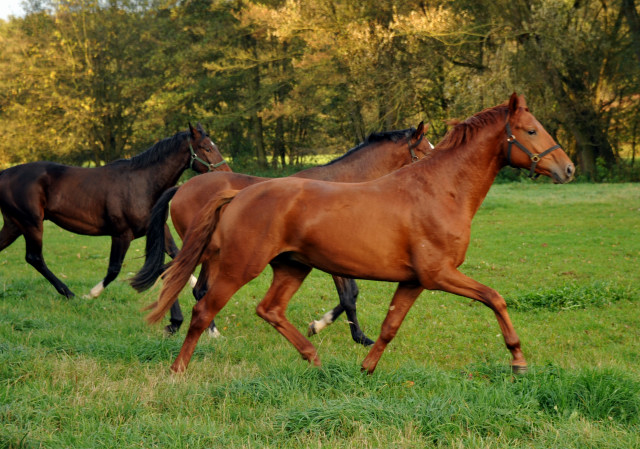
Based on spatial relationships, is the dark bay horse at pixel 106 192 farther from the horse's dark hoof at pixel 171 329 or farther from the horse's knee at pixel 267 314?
the horse's knee at pixel 267 314

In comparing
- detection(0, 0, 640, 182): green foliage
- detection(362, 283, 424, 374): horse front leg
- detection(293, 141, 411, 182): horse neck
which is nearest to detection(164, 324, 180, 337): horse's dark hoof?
detection(293, 141, 411, 182): horse neck

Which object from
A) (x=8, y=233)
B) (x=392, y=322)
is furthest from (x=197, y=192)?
(x=8, y=233)

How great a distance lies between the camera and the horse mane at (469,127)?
196 inches

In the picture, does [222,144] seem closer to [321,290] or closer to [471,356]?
[321,290]

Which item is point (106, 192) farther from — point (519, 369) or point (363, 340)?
point (519, 369)

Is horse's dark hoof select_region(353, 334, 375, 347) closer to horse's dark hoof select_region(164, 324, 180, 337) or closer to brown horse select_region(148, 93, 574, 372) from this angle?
brown horse select_region(148, 93, 574, 372)

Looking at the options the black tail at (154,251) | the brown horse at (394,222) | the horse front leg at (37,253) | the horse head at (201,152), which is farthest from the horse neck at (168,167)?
the brown horse at (394,222)

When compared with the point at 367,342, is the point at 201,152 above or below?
above

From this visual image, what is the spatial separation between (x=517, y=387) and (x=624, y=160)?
26548mm

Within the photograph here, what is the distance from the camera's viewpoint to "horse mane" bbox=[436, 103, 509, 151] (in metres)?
4.97

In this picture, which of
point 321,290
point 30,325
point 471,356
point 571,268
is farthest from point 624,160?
point 30,325

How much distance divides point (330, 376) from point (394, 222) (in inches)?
52.4

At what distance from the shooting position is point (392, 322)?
15.9ft

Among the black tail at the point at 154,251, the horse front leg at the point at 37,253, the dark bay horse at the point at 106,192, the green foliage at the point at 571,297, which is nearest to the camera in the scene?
the black tail at the point at 154,251
